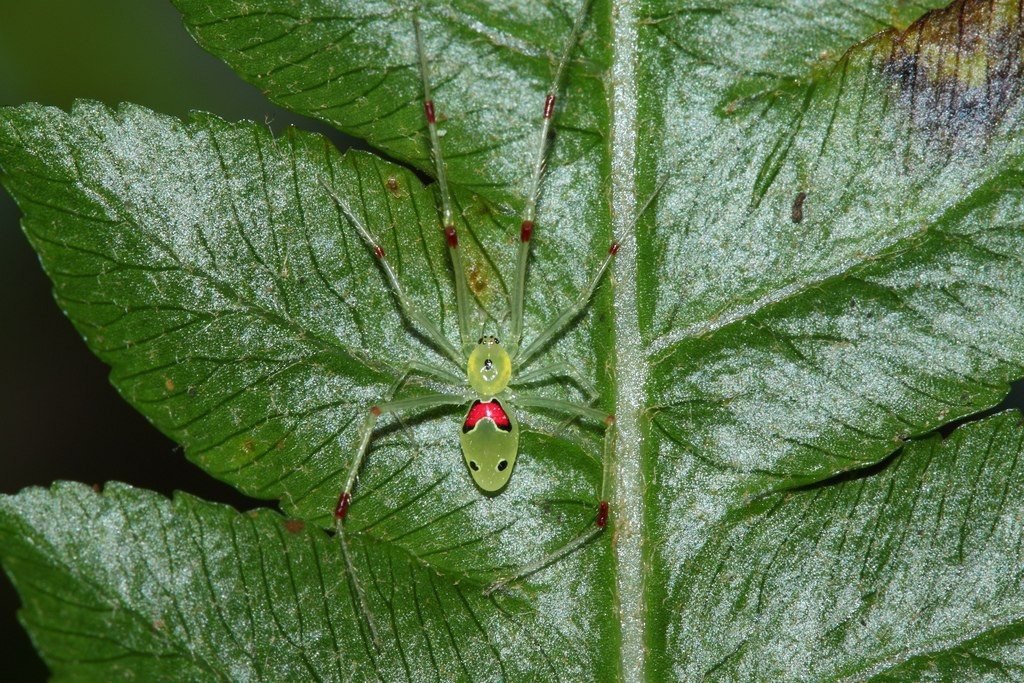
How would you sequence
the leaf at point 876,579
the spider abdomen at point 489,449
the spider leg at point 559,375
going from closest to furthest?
the leaf at point 876,579 < the spider abdomen at point 489,449 < the spider leg at point 559,375

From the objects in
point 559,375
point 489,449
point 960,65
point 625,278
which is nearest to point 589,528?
point 489,449

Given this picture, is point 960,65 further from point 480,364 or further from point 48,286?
point 48,286

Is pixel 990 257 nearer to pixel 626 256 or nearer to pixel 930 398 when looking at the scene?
pixel 930 398

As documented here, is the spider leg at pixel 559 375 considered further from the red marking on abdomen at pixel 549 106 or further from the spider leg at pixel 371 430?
the red marking on abdomen at pixel 549 106

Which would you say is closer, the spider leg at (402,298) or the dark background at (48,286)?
the spider leg at (402,298)

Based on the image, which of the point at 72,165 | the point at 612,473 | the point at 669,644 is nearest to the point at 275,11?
the point at 72,165

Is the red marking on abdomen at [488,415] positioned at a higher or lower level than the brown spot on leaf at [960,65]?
lower

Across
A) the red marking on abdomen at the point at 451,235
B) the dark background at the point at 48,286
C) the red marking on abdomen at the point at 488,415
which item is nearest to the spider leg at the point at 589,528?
the red marking on abdomen at the point at 488,415
